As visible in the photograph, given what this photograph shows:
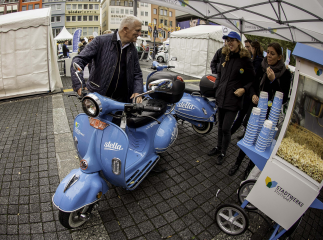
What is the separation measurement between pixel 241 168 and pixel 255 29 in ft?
16.6

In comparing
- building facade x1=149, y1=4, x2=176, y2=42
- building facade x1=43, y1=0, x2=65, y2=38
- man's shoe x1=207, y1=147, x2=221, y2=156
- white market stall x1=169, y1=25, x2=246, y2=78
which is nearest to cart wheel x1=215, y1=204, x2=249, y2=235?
man's shoe x1=207, y1=147, x2=221, y2=156

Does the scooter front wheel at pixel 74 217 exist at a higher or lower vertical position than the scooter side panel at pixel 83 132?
lower

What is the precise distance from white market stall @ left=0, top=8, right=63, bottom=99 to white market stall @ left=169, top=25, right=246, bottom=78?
7.53 m

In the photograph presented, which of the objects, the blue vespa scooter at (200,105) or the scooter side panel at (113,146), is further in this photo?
the blue vespa scooter at (200,105)

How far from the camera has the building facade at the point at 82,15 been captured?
53469 mm

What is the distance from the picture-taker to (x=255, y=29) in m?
6.40

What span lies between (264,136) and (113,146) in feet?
4.57

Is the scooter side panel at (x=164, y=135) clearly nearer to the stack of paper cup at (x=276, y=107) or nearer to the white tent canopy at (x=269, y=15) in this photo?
the stack of paper cup at (x=276, y=107)

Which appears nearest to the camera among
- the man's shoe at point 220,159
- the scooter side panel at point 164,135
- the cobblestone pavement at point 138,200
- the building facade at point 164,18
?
the cobblestone pavement at point 138,200

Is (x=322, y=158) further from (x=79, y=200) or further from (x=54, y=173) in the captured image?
(x=54, y=173)

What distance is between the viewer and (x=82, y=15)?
178 ft

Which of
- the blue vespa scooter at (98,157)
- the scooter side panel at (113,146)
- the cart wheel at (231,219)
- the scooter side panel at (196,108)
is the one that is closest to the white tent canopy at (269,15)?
the scooter side panel at (196,108)

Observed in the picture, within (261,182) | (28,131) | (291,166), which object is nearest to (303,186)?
(291,166)

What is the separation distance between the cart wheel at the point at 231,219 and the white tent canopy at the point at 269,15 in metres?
4.13
